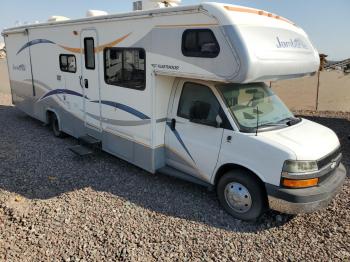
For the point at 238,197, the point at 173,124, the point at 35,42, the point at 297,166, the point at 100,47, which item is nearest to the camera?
the point at 297,166

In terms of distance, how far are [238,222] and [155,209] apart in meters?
1.29

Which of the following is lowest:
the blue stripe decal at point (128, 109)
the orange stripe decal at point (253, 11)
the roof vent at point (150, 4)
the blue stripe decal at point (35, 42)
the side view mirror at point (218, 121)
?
the blue stripe decal at point (128, 109)

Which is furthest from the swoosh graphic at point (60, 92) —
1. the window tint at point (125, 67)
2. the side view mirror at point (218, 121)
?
the side view mirror at point (218, 121)

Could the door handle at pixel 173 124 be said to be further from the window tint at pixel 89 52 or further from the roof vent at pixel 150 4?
the window tint at pixel 89 52

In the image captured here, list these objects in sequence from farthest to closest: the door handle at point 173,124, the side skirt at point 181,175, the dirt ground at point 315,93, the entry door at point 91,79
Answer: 1. the dirt ground at point 315,93
2. the entry door at point 91,79
3. the door handle at point 173,124
4. the side skirt at point 181,175

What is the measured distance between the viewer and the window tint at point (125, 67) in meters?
5.57

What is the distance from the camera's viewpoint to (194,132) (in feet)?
16.9

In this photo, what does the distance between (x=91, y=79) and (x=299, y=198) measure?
15.6 feet

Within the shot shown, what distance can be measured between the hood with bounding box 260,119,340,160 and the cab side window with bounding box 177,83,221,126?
32.9 inches

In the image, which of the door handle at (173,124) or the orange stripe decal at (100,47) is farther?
the orange stripe decal at (100,47)

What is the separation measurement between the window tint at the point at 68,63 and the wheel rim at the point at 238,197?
15.0ft

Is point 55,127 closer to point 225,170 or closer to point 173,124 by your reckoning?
point 173,124

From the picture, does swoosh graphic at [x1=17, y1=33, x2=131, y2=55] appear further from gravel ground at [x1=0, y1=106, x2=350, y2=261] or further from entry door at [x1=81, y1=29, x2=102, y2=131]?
gravel ground at [x1=0, y1=106, x2=350, y2=261]

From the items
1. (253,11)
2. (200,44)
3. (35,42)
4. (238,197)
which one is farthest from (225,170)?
(35,42)
